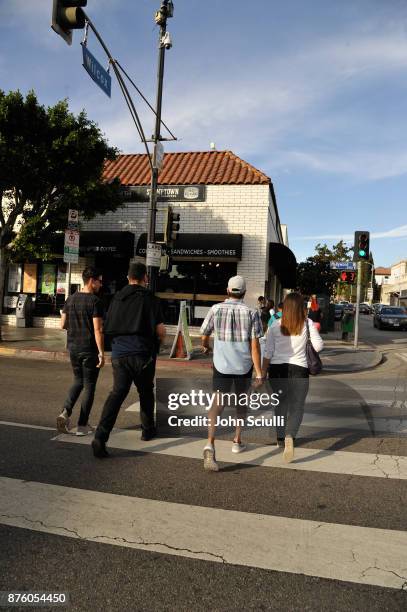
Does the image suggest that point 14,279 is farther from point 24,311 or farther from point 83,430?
point 83,430

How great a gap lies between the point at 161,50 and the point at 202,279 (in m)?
7.66

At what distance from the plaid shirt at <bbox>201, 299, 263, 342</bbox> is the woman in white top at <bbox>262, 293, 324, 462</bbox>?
1.21ft

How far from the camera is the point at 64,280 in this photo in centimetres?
1845

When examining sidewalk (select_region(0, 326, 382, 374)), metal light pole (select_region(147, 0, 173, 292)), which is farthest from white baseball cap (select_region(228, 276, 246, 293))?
metal light pole (select_region(147, 0, 173, 292))

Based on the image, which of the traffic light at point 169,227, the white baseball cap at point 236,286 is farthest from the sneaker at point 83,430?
the traffic light at point 169,227

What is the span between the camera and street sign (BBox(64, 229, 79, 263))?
12.0 m

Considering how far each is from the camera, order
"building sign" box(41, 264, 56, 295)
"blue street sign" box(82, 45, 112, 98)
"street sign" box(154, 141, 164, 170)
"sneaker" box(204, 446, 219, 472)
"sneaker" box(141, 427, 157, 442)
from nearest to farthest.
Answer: "sneaker" box(204, 446, 219, 472) < "sneaker" box(141, 427, 157, 442) < "blue street sign" box(82, 45, 112, 98) < "street sign" box(154, 141, 164, 170) < "building sign" box(41, 264, 56, 295)

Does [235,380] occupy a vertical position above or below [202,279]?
below

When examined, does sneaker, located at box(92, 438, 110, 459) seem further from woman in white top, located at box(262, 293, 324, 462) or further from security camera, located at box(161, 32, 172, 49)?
security camera, located at box(161, 32, 172, 49)

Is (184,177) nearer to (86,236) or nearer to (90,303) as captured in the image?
(86,236)

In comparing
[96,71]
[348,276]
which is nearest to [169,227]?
[96,71]

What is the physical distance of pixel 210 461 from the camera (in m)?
4.21

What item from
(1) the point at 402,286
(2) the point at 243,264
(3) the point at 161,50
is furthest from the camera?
(1) the point at 402,286

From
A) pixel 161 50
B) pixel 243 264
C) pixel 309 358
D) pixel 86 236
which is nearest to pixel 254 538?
pixel 309 358
